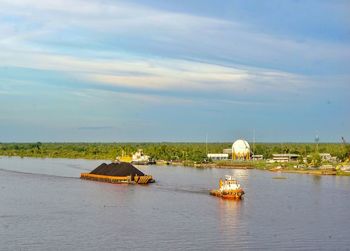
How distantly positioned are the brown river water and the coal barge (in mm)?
3612

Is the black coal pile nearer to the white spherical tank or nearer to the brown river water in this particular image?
the brown river water

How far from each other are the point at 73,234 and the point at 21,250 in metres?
4.12

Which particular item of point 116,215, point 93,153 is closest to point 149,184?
point 116,215

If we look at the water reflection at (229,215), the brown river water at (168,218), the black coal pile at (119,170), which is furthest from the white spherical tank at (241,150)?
the water reflection at (229,215)

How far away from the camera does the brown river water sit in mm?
29016

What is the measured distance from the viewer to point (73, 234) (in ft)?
101

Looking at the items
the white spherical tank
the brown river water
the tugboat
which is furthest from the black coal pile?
the white spherical tank

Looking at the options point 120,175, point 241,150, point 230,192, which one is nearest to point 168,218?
point 230,192

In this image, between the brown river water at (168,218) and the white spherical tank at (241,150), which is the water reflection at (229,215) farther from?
the white spherical tank at (241,150)

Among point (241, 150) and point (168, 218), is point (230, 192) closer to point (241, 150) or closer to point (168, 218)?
point (168, 218)

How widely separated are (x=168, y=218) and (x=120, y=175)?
95.2 feet

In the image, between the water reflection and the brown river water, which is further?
the water reflection

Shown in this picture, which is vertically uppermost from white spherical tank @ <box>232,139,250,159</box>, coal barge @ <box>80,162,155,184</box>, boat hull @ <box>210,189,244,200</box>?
white spherical tank @ <box>232,139,250,159</box>

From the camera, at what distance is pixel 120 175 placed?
6500 centimetres
